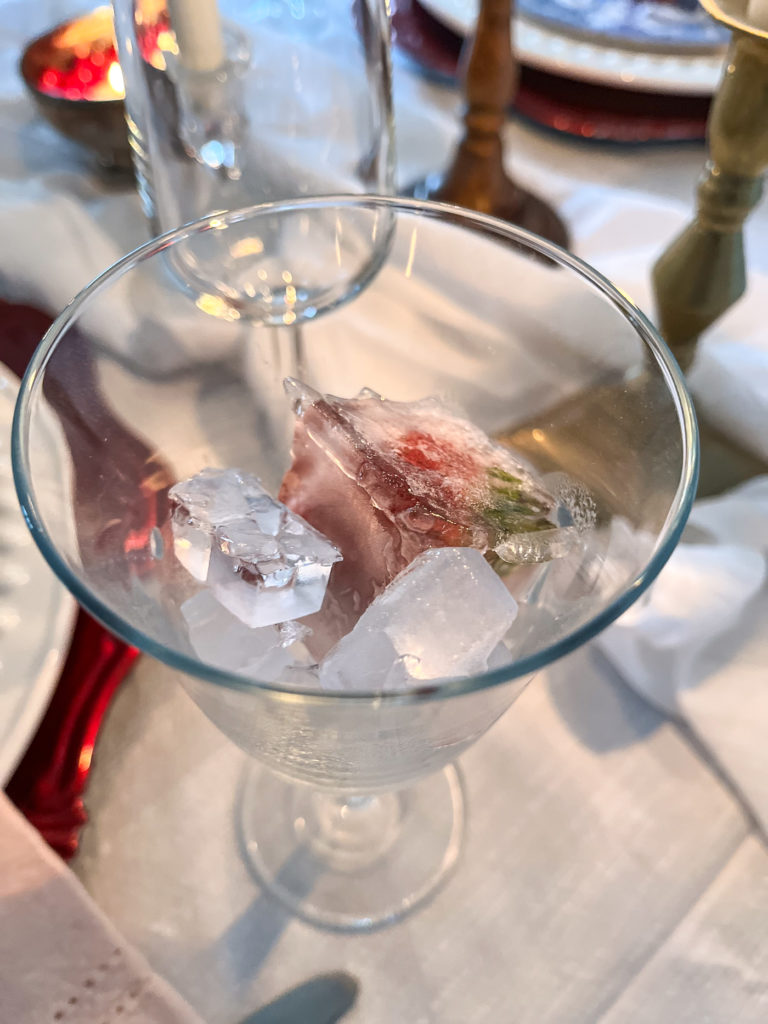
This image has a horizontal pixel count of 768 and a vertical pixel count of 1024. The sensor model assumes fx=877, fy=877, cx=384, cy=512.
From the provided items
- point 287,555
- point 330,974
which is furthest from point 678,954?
point 287,555

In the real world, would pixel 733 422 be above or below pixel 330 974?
above

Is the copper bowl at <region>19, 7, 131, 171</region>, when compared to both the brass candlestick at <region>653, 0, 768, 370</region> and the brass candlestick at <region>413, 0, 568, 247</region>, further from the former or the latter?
the brass candlestick at <region>653, 0, 768, 370</region>

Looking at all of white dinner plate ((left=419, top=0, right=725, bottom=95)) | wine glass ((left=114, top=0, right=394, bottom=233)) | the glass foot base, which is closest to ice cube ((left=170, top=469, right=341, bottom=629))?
the glass foot base

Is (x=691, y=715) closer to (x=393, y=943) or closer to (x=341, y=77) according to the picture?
(x=393, y=943)

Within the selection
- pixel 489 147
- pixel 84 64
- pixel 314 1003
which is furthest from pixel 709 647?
pixel 84 64

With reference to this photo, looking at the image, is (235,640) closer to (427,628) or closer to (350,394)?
(427,628)

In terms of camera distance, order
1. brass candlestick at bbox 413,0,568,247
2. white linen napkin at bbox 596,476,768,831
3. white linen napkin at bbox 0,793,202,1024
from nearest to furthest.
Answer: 1. white linen napkin at bbox 0,793,202,1024
2. white linen napkin at bbox 596,476,768,831
3. brass candlestick at bbox 413,0,568,247

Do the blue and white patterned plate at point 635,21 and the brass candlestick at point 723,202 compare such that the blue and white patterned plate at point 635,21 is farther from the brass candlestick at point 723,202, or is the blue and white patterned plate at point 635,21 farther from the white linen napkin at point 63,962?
the white linen napkin at point 63,962
